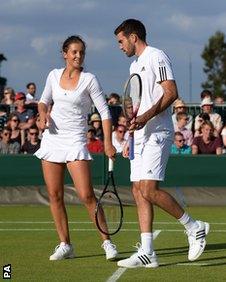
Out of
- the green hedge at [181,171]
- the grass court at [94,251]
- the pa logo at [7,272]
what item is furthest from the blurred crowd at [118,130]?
the pa logo at [7,272]

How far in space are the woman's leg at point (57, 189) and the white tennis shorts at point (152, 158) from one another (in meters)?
1.02

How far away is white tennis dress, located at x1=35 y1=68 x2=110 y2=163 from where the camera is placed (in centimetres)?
1021

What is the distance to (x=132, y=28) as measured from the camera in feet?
32.0

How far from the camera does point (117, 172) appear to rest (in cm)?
1883

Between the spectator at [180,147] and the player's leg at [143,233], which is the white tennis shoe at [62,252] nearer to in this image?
the player's leg at [143,233]

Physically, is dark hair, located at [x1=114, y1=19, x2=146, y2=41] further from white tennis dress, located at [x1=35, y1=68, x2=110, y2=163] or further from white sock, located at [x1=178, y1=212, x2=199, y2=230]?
white sock, located at [x1=178, y1=212, x2=199, y2=230]

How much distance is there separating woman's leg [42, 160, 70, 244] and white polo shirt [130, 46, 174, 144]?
42.5 inches

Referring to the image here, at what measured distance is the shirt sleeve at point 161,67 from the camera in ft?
31.3

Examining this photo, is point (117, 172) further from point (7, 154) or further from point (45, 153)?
point (45, 153)

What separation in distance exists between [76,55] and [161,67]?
1.09 metres

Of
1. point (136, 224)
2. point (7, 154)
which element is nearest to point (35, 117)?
point (7, 154)

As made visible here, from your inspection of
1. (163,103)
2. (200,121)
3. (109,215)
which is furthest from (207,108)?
(163,103)

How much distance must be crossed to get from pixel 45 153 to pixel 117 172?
855 centimetres

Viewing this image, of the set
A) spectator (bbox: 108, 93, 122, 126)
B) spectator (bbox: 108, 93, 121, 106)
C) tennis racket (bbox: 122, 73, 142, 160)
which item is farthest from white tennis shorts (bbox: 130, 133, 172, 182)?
spectator (bbox: 108, 93, 121, 106)
